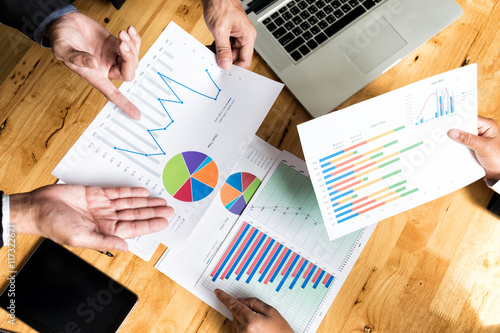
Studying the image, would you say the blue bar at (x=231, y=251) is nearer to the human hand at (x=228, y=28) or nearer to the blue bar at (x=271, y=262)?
the blue bar at (x=271, y=262)

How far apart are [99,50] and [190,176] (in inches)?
14.1

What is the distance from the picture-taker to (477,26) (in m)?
0.97

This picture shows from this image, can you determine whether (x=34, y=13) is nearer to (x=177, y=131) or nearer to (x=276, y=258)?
(x=177, y=131)

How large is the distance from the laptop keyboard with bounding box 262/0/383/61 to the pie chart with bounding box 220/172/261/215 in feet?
1.00

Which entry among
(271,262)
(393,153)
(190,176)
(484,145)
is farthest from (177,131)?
(484,145)

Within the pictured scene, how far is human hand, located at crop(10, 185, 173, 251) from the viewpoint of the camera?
73cm

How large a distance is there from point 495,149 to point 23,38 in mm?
1588

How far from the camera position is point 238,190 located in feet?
2.87

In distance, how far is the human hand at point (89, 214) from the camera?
0.73 meters

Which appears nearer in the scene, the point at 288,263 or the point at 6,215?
the point at 6,215

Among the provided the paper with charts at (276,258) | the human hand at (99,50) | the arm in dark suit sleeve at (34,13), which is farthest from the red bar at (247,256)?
the arm in dark suit sleeve at (34,13)

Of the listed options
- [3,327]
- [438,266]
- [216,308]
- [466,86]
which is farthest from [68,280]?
[466,86]

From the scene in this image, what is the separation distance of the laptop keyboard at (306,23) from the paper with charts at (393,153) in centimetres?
24

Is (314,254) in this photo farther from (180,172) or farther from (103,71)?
(103,71)
